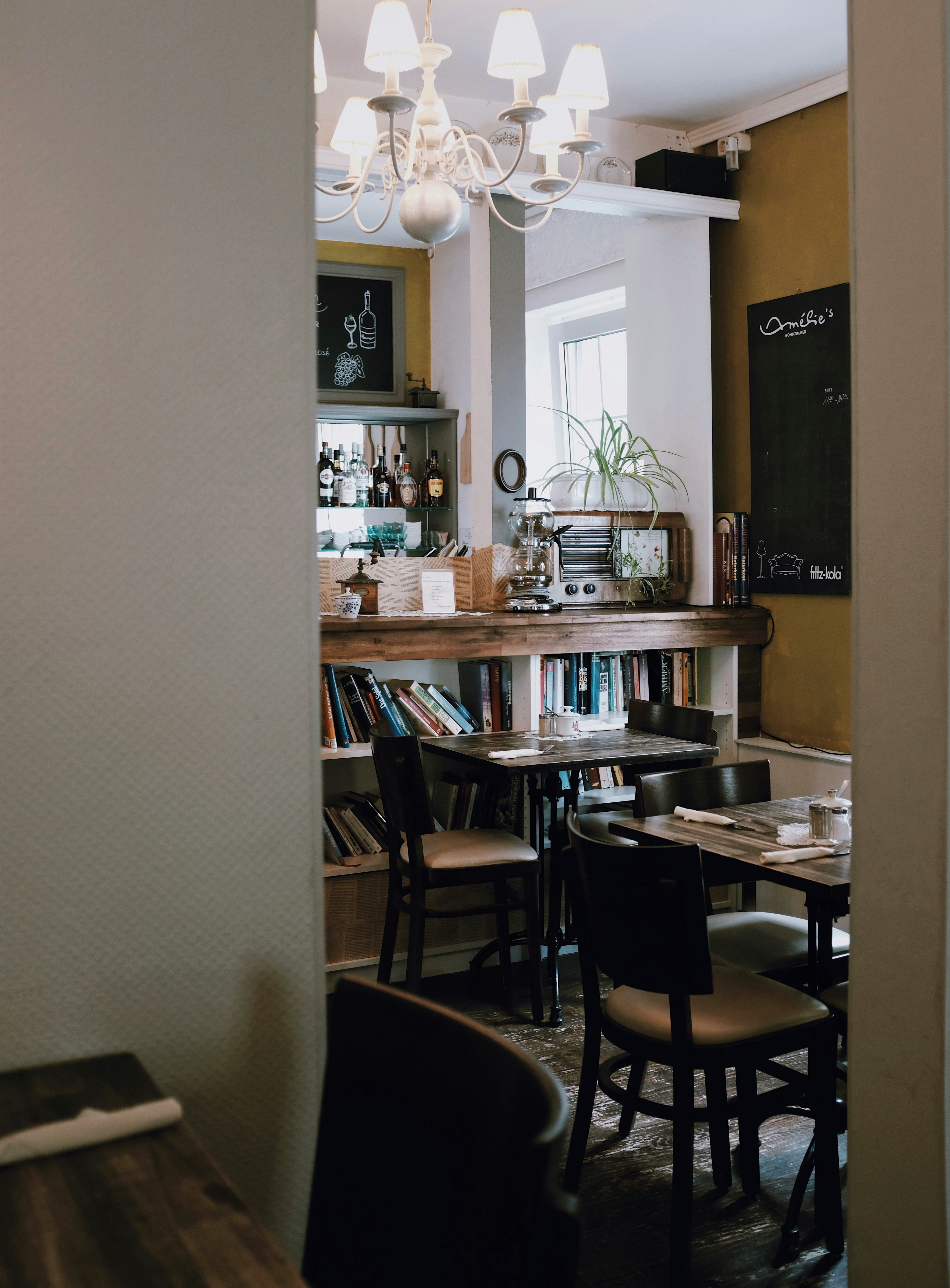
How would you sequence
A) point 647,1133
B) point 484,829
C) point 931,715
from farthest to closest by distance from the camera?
point 484,829 < point 647,1133 < point 931,715

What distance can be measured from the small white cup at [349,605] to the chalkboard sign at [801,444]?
1.91 metres

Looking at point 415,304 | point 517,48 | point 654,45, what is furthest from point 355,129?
point 415,304

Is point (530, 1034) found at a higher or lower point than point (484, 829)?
lower

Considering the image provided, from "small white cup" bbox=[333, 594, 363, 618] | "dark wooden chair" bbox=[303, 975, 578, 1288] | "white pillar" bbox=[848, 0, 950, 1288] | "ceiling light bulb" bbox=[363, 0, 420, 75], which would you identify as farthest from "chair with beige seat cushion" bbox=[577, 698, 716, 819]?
"dark wooden chair" bbox=[303, 975, 578, 1288]

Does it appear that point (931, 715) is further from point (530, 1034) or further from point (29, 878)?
point (530, 1034)

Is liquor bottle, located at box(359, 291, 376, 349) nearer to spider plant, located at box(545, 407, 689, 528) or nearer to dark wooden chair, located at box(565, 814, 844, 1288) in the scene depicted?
spider plant, located at box(545, 407, 689, 528)

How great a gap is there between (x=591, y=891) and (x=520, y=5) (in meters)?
3.22

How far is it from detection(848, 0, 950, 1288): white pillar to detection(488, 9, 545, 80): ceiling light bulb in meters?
1.41

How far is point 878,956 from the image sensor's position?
1.86m

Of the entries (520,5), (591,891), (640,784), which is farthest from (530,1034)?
(520,5)

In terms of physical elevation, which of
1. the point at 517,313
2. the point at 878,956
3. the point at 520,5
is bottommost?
the point at 878,956

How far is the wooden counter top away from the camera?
13.0 feet

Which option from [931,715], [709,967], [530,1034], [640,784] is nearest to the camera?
[931,715]

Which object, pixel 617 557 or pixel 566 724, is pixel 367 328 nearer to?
pixel 617 557
